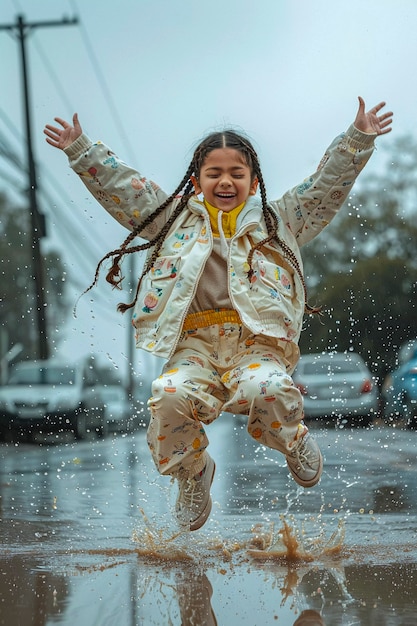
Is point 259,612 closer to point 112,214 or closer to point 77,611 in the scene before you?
point 77,611

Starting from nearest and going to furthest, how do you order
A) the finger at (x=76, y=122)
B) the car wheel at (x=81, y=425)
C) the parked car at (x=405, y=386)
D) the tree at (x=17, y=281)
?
the finger at (x=76, y=122) < the parked car at (x=405, y=386) < the car wheel at (x=81, y=425) < the tree at (x=17, y=281)

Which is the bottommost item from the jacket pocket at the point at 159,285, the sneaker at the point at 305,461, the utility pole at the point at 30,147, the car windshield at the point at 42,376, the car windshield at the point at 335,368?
the sneaker at the point at 305,461

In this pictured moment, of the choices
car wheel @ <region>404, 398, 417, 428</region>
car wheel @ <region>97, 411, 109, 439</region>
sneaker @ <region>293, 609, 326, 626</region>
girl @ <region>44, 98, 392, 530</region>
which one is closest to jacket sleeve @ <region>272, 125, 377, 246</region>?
girl @ <region>44, 98, 392, 530</region>

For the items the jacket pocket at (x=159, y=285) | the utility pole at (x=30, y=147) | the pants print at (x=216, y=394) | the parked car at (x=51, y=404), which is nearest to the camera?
the pants print at (x=216, y=394)

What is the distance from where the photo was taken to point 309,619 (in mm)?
3730

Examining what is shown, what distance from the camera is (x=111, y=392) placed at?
36281 millimetres

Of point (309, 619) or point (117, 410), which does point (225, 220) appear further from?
point (117, 410)

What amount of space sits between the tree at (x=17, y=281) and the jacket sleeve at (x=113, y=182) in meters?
49.0

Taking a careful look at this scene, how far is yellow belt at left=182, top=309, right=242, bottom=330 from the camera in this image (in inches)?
197

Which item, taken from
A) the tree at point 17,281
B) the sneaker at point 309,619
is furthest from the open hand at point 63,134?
the tree at point 17,281

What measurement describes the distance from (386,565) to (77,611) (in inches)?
53.8

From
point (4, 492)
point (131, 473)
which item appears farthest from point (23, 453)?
point (4, 492)

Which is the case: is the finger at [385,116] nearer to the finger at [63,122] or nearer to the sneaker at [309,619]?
the finger at [63,122]

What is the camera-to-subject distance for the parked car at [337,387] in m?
15.5
